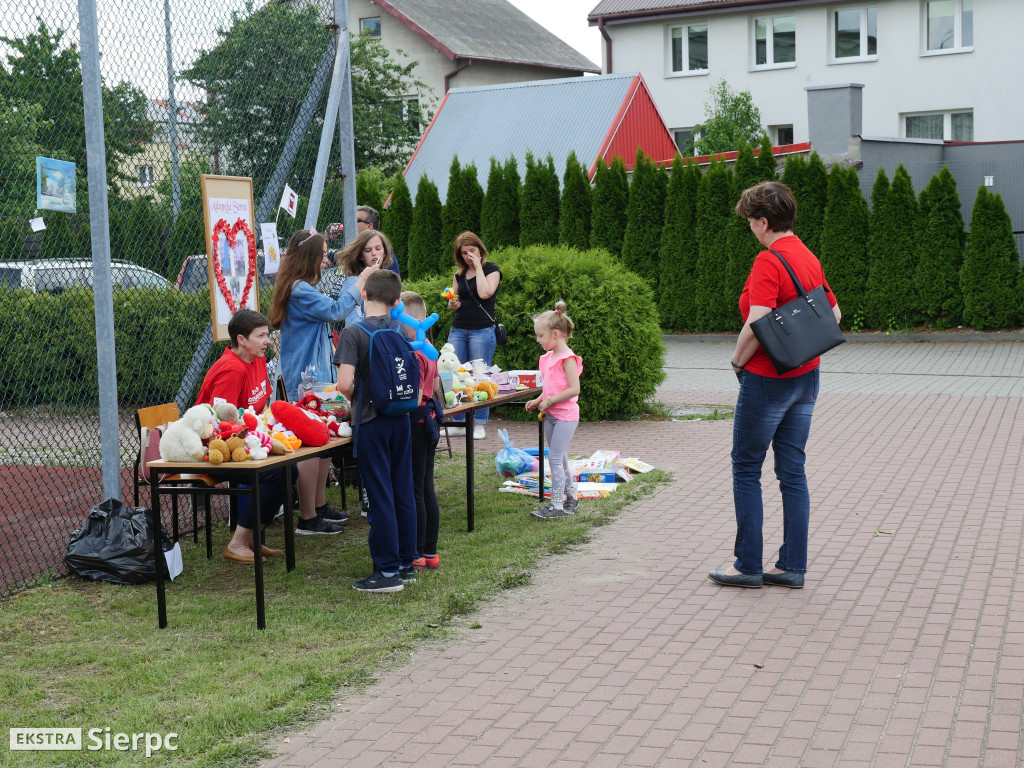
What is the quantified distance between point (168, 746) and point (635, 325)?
26.9 ft

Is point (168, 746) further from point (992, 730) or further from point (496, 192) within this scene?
point (496, 192)

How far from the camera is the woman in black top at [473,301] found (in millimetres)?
10109

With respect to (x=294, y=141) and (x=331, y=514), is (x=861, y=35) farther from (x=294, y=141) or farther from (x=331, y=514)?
(x=331, y=514)

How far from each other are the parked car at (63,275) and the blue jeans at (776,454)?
156 inches

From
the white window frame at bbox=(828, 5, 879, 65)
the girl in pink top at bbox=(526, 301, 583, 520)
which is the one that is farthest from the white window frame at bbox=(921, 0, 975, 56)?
the girl in pink top at bbox=(526, 301, 583, 520)

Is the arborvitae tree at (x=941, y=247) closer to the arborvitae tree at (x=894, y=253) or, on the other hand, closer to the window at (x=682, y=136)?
the arborvitae tree at (x=894, y=253)

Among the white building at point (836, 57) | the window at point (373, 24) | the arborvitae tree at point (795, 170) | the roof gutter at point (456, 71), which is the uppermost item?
the window at point (373, 24)

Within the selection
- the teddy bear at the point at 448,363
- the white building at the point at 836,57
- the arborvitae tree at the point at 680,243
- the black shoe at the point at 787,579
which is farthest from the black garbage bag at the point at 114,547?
the white building at the point at 836,57

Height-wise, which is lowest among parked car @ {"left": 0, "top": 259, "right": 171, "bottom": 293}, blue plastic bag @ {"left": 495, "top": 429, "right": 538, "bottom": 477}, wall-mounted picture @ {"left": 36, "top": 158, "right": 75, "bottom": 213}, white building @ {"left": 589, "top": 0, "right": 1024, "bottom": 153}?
blue plastic bag @ {"left": 495, "top": 429, "right": 538, "bottom": 477}

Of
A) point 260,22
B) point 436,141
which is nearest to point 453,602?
point 260,22

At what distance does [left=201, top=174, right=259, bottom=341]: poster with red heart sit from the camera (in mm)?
7273

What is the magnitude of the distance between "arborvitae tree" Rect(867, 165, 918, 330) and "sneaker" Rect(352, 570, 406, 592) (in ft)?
47.1

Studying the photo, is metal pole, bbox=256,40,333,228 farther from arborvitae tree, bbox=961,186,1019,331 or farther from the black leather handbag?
arborvitae tree, bbox=961,186,1019,331

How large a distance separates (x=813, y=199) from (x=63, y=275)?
1473cm
